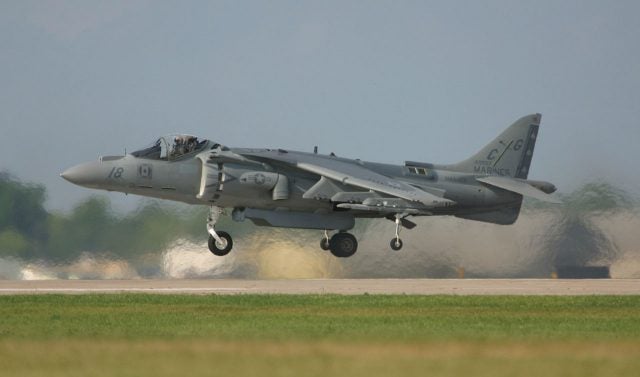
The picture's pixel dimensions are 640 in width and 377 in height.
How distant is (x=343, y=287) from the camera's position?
2450 centimetres

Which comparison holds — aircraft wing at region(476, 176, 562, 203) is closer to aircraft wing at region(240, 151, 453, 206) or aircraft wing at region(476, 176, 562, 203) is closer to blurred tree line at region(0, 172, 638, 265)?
blurred tree line at region(0, 172, 638, 265)

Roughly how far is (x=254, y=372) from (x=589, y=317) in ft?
29.9

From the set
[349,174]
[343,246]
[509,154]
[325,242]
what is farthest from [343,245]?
[509,154]

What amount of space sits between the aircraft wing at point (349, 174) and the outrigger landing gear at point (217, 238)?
1.64 m

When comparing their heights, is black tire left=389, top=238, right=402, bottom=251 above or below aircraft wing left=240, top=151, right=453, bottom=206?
below

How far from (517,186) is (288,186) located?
20.9 ft

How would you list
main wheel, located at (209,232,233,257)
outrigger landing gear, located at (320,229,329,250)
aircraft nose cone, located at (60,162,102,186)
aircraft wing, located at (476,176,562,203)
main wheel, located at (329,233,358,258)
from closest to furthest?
1. aircraft nose cone, located at (60,162,102,186)
2. main wheel, located at (209,232,233,257)
3. main wheel, located at (329,233,358,258)
4. outrigger landing gear, located at (320,229,329,250)
5. aircraft wing, located at (476,176,562,203)

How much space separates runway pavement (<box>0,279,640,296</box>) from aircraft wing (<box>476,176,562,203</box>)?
4.06m

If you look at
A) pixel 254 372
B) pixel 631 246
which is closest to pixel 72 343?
pixel 254 372

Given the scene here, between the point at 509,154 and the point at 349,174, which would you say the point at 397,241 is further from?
the point at 509,154

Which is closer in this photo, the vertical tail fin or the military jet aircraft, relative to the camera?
the military jet aircraft

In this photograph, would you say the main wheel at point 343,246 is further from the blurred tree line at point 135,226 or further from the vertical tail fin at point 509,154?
the vertical tail fin at point 509,154

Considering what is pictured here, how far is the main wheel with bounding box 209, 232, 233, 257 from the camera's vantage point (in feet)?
96.6

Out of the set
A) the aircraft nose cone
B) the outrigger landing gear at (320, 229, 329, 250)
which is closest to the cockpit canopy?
the aircraft nose cone
